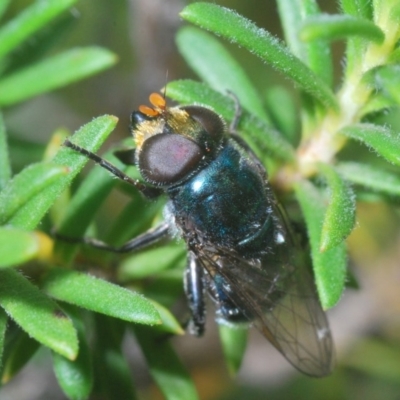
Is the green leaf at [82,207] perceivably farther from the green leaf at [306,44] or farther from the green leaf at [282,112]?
the green leaf at [282,112]

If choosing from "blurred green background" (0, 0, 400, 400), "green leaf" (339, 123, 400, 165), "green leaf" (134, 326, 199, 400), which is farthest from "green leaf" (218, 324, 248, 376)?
"blurred green background" (0, 0, 400, 400)

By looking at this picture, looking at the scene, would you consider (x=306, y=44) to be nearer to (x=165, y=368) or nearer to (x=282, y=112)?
(x=282, y=112)

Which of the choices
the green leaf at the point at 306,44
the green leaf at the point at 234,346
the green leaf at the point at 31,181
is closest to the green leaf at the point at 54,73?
the green leaf at the point at 306,44

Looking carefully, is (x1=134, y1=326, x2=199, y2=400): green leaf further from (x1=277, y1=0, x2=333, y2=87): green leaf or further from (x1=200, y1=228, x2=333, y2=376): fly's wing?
(x1=277, y1=0, x2=333, y2=87): green leaf

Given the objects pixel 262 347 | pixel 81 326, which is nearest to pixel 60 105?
pixel 262 347

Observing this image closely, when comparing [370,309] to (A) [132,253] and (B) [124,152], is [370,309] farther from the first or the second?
(B) [124,152]
